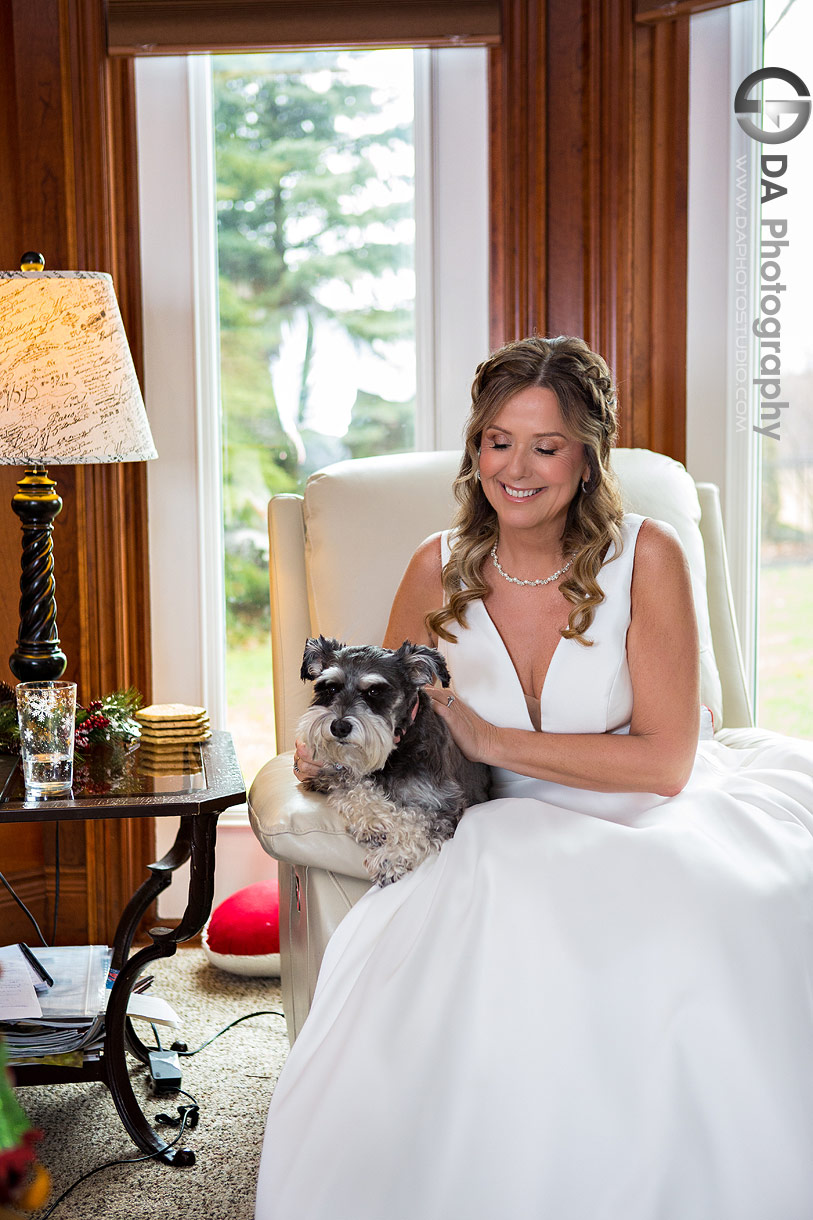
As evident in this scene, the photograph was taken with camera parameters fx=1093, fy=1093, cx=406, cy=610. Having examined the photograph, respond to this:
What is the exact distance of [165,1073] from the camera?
2.33 metres

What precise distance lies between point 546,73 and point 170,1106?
2.68 m

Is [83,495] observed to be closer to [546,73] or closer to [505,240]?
[505,240]

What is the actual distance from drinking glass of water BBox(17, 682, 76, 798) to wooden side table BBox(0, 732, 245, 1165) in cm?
4

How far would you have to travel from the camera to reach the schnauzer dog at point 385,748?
166 centimetres

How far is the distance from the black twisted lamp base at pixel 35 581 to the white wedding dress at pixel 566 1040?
39.2 inches

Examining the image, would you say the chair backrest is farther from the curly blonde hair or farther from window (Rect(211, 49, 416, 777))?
window (Rect(211, 49, 416, 777))

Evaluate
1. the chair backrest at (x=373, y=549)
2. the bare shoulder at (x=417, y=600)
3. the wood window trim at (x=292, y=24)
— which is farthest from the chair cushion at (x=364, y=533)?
the wood window trim at (x=292, y=24)

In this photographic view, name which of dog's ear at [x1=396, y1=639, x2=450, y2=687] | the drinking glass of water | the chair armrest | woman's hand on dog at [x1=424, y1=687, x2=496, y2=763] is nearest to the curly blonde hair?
woman's hand on dog at [x1=424, y1=687, x2=496, y2=763]

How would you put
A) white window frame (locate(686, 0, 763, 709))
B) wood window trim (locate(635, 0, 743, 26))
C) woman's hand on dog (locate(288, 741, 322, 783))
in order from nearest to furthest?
woman's hand on dog (locate(288, 741, 322, 783)) → wood window trim (locate(635, 0, 743, 26)) → white window frame (locate(686, 0, 763, 709))

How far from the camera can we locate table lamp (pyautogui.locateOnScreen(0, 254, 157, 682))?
2.11m

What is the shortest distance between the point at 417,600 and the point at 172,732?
0.61 m

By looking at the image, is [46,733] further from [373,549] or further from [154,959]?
[373,549]

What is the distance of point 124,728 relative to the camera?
7.57 ft

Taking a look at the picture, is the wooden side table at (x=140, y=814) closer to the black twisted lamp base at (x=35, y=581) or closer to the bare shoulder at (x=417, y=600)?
the black twisted lamp base at (x=35, y=581)
